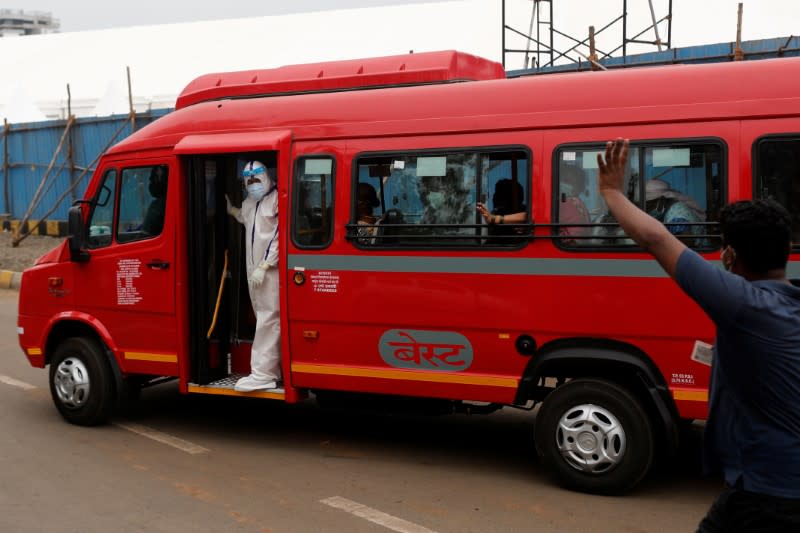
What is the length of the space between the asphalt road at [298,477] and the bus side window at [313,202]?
1575 mm

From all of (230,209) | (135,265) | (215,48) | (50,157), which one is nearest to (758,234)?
(230,209)

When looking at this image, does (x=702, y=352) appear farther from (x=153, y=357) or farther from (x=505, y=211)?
(x=153, y=357)

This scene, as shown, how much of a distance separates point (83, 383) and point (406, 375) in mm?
2845

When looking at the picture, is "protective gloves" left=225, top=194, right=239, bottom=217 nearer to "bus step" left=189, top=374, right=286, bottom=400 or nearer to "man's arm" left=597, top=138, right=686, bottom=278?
"bus step" left=189, top=374, right=286, bottom=400

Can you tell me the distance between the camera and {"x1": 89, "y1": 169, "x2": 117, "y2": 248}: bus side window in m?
7.40

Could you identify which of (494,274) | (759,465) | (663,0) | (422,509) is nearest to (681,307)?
(494,274)

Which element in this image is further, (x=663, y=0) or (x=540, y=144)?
(x=663, y=0)

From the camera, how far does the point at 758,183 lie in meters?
5.32

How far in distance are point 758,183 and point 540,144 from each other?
133 centimetres

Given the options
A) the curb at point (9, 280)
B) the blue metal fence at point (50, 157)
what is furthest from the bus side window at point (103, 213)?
the blue metal fence at point (50, 157)

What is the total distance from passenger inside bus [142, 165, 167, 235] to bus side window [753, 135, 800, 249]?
429cm

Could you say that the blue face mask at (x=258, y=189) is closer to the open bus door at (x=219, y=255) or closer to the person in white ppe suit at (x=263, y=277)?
the person in white ppe suit at (x=263, y=277)

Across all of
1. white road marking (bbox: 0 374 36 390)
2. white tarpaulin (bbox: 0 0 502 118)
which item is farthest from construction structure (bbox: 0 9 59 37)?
white road marking (bbox: 0 374 36 390)

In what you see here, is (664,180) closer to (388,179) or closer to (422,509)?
(388,179)
